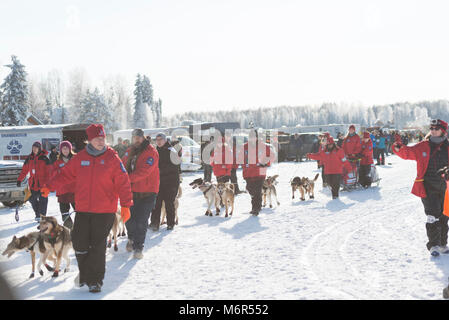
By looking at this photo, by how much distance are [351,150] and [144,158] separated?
28.1 ft

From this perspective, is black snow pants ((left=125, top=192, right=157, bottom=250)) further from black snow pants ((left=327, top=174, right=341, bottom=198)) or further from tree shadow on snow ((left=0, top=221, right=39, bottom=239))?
black snow pants ((left=327, top=174, right=341, bottom=198))

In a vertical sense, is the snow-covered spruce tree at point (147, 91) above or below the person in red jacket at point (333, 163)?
above

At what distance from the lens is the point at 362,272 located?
5.19 metres

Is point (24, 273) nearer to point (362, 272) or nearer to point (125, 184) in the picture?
point (125, 184)

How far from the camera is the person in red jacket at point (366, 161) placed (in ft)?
43.3

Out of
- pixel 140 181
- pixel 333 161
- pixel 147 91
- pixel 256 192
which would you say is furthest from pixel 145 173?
pixel 147 91

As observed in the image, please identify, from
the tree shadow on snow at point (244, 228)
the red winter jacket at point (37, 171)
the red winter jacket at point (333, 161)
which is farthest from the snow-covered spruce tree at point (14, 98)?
the tree shadow on snow at point (244, 228)

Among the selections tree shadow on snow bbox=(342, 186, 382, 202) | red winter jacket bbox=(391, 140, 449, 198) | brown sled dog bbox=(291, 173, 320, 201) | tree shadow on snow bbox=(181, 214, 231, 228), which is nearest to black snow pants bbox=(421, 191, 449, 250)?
red winter jacket bbox=(391, 140, 449, 198)

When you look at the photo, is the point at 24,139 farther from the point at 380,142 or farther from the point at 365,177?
the point at 380,142

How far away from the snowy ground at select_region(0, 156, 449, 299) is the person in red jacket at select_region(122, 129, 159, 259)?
0.39 m

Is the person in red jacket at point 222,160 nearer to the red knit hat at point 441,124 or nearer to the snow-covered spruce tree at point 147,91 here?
the red knit hat at point 441,124

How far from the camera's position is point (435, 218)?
18.6 ft

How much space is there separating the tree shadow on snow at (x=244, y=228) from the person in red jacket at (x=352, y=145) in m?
5.40

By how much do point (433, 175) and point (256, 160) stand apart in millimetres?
4508
